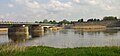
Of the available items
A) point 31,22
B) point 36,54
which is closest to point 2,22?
point 31,22

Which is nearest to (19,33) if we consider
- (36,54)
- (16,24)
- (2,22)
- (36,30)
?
(16,24)

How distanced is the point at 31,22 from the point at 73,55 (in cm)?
11529

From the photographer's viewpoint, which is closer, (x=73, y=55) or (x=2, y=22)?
(x=73, y=55)

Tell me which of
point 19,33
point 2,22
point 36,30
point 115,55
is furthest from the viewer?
point 36,30

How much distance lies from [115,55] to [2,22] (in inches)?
3636

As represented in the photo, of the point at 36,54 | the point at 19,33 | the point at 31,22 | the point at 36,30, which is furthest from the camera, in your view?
the point at 36,30

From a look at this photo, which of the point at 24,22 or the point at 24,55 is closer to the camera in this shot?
the point at 24,55

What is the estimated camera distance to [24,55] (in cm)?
2009

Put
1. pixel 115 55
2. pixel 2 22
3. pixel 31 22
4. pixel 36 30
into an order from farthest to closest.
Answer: pixel 36 30, pixel 31 22, pixel 2 22, pixel 115 55

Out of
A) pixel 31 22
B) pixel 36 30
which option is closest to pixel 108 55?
pixel 31 22

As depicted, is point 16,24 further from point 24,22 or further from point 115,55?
point 115,55

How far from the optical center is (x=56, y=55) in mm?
20266

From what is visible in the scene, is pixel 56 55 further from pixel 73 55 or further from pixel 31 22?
pixel 31 22

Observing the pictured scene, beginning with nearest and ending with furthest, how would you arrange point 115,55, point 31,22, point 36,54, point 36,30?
point 115,55 < point 36,54 < point 31,22 < point 36,30
